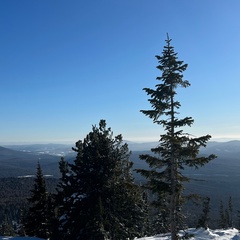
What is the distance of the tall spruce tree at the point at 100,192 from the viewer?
914 inches

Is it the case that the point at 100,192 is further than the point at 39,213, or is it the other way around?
the point at 39,213

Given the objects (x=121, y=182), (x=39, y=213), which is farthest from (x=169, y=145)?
(x=39, y=213)

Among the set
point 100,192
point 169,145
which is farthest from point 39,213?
point 169,145

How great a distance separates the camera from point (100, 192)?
2352 centimetres

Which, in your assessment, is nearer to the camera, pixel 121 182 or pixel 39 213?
pixel 121 182

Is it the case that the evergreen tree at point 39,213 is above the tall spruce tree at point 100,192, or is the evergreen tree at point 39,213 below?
below

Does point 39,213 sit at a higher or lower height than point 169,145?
lower

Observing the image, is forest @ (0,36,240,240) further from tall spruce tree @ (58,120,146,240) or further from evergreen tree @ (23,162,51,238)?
evergreen tree @ (23,162,51,238)

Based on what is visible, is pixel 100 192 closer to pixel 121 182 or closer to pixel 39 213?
pixel 121 182

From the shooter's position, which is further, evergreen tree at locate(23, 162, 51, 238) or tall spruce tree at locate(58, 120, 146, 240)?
evergreen tree at locate(23, 162, 51, 238)

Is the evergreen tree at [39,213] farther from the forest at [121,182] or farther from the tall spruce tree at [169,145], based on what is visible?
the tall spruce tree at [169,145]

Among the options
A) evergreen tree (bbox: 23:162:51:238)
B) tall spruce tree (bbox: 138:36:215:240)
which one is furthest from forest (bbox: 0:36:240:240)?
evergreen tree (bbox: 23:162:51:238)

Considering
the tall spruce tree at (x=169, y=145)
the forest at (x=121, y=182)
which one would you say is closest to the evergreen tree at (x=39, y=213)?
the forest at (x=121, y=182)

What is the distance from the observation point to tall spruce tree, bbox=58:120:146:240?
23203 millimetres
